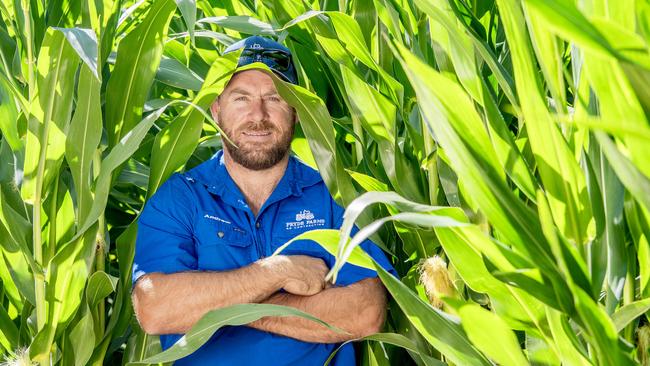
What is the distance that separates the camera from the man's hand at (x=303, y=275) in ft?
5.28

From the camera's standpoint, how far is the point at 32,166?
150 cm

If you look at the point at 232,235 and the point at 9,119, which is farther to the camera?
the point at 232,235

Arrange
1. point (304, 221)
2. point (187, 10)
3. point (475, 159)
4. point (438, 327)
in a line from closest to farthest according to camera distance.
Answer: point (475, 159) < point (438, 327) < point (187, 10) < point (304, 221)

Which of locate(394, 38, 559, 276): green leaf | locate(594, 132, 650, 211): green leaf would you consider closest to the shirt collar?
locate(394, 38, 559, 276): green leaf

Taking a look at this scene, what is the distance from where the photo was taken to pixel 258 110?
1.85 metres

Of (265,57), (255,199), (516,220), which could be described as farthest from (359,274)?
(516,220)

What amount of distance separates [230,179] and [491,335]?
0.88 m

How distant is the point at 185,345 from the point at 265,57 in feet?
2.07

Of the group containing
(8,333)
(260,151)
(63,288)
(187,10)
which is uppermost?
(187,10)

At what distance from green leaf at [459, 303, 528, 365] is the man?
22.9 inches

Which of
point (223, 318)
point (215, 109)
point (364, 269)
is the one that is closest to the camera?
point (223, 318)

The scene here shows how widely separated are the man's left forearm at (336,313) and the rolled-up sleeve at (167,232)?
0.18 meters

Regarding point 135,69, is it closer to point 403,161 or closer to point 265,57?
point 265,57

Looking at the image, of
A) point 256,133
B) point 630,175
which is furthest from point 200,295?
point 630,175
